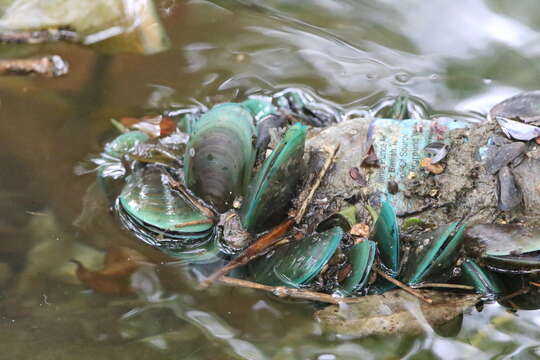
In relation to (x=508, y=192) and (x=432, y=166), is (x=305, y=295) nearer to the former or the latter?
(x=432, y=166)

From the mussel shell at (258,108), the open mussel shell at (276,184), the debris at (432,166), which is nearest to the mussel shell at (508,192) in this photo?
the debris at (432,166)

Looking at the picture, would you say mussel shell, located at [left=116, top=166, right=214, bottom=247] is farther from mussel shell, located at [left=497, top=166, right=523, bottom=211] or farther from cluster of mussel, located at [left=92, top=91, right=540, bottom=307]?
mussel shell, located at [left=497, top=166, right=523, bottom=211]

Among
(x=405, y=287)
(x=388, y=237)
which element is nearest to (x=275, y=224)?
(x=388, y=237)

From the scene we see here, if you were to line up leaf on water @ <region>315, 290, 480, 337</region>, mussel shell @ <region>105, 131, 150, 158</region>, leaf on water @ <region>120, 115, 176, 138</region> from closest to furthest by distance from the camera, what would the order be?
leaf on water @ <region>315, 290, 480, 337</region> → mussel shell @ <region>105, 131, 150, 158</region> → leaf on water @ <region>120, 115, 176, 138</region>

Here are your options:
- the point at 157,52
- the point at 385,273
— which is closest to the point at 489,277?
the point at 385,273

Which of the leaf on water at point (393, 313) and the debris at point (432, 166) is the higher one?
the debris at point (432, 166)

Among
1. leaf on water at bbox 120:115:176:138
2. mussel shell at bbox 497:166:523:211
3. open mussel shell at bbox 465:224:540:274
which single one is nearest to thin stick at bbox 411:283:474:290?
open mussel shell at bbox 465:224:540:274

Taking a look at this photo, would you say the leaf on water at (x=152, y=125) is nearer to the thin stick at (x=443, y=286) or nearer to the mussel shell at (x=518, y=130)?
the thin stick at (x=443, y=286)
